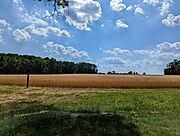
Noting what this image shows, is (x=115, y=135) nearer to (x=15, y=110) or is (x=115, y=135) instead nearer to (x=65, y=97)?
(x=15, y=110)

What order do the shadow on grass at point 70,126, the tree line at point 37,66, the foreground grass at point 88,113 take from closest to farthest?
1. the shadow on grass at point 70,126
2. the foreground grass at point 88,113
3. the tree line at point 37,66

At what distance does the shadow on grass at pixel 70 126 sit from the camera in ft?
52.6

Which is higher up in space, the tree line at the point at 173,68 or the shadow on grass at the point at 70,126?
the tree line at the point at 173,68

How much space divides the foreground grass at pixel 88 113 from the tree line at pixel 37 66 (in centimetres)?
4360

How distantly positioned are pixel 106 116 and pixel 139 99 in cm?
1476

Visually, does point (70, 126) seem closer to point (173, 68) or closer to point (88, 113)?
point (88, 113)

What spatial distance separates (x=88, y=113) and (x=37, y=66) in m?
65.0

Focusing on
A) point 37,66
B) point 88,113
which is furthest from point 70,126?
point 37,66

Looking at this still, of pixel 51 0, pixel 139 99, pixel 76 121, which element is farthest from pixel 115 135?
pixel 139 99

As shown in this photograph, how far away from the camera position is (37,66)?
8550 centimetres

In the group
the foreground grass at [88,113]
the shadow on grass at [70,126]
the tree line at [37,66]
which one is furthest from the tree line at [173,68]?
the shadow on grass at [70,126]

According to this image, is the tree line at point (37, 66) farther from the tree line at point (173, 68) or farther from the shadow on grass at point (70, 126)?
the shadow on grass at point (70, 126)

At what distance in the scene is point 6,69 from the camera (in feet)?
272

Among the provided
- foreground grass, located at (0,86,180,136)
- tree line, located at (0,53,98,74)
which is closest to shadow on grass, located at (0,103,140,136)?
foreground grass, located at (0,86,180,136)
